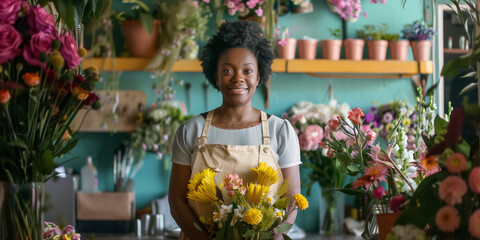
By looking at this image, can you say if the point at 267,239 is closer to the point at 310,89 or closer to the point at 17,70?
the point at 17,70

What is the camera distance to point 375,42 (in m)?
3.02

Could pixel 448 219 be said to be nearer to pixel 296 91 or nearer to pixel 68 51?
pixel 68 51

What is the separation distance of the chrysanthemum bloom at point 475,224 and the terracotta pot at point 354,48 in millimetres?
2310

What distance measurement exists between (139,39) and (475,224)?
94.4 inches

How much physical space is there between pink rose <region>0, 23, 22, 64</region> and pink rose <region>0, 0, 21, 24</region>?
0.04ft

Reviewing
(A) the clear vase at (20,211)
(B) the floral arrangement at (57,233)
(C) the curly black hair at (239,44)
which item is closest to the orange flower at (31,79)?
(A) the clear vase at (20,211)

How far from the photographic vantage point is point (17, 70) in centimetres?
101

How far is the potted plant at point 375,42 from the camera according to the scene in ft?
9.92

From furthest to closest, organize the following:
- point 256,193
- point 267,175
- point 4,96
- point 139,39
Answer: point 139,39 → point 267,175 → point 256,193 → point 4,96

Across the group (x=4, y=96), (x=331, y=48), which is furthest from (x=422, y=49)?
(x=4, y=96)

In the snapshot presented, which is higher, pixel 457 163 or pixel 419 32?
pixel 419 32

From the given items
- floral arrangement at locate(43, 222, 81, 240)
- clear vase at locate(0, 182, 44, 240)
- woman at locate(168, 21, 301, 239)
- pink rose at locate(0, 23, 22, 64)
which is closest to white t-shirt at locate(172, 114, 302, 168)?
woman at locate(168, 21, 301, 239)

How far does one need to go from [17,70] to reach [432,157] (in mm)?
695

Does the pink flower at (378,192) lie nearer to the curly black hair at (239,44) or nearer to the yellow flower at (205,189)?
the yellow flower at (205,189)
